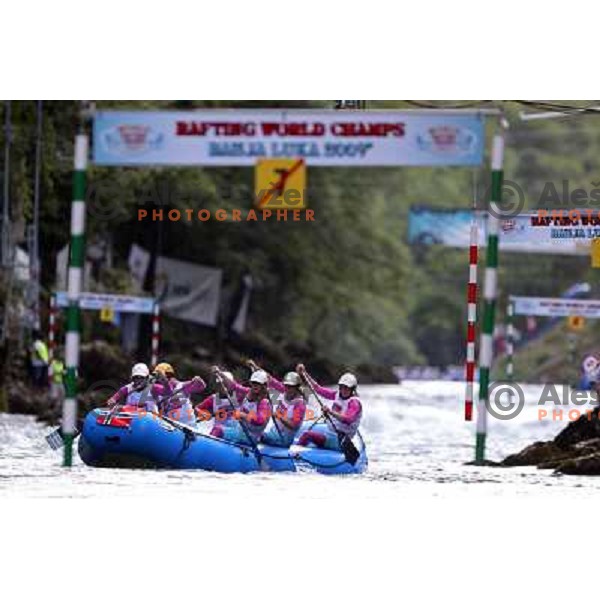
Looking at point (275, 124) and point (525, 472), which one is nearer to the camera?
point (275, 124)

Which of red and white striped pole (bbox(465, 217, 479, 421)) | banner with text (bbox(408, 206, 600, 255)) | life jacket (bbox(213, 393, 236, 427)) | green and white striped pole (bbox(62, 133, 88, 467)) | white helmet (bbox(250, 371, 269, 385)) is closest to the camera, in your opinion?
green and white striped pole (bbox(62, 133, 88, 467))

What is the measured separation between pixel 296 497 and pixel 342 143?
2.13 m

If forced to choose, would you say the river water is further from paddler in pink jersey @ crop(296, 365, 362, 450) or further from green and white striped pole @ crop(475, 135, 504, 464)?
green and white striped pole @ crop(475, 135, 504, 464)

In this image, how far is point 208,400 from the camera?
13406 mm

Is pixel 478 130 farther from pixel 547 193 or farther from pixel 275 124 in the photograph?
pixel 547 193

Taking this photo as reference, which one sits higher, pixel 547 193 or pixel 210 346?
pixel 547 193

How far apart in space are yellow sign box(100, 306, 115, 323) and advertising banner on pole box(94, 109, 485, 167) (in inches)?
201

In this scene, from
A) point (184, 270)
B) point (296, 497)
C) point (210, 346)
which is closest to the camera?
point (296, 497)

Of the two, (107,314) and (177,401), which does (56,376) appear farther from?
(177,401)

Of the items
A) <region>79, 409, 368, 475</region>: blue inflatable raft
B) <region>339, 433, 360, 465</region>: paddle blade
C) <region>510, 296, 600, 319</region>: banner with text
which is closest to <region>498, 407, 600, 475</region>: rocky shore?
<region>339, 433, 360, 465</region>: paddle blade

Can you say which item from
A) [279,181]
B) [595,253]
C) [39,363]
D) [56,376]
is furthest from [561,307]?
[279,181]

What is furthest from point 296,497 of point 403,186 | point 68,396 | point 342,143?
point 403,186

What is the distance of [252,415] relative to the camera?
1273 centimetres

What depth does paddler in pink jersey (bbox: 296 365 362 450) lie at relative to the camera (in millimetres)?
12625
